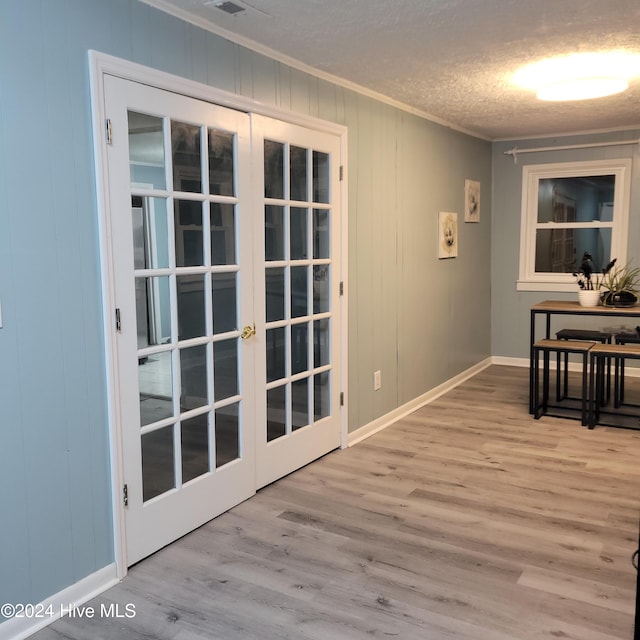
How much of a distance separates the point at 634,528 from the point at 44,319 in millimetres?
2788

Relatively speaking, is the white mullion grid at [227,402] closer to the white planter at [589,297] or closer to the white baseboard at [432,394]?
the white baseboard at [432,394]

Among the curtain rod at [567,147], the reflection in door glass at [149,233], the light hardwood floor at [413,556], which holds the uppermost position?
the curtain rod at [567,147]

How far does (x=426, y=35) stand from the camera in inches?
124

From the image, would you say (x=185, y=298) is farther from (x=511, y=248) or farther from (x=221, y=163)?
(x=511, y=248)

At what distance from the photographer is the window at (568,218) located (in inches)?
243

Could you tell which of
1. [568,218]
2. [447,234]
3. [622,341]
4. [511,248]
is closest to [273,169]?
[447,234]

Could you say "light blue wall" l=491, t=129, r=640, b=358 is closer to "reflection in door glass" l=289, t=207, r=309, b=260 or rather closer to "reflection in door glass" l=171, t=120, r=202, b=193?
"reflection in door glass" l=289, t=207, r=309, b=260

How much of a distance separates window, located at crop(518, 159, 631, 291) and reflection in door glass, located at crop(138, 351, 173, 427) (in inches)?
188

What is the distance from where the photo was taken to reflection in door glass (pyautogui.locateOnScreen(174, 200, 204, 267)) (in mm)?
2848

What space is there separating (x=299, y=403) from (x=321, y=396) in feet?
0.85

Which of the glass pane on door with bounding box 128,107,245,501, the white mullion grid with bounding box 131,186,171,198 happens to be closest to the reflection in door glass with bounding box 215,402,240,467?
the glass pane on door with bounding box 128,107,245,501

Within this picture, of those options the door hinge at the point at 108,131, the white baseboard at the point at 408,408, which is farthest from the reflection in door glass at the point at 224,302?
the white baseboard at the point at 408,408

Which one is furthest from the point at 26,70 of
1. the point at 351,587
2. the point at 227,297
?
the point at 351,587

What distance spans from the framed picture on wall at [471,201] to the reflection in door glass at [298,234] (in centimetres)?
275
